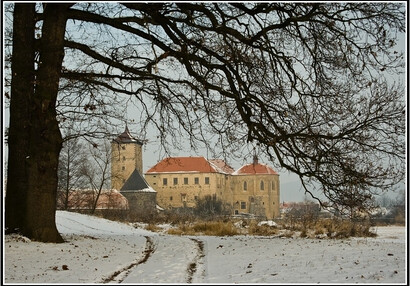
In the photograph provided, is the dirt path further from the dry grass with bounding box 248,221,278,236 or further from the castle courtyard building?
the castle courtyard building

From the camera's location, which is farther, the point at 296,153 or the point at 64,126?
the point at 64,126

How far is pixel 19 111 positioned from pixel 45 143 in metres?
1.24

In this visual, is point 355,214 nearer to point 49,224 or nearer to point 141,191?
point 49,224

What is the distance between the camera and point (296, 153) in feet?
47.3

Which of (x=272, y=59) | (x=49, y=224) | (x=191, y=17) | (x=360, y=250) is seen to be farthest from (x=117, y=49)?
(x=360, y=250)

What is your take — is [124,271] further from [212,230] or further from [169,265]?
[212,230]

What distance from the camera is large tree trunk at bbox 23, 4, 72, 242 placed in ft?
42.6

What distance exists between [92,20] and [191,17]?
265 cm

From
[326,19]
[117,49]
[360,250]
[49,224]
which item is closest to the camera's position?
[360,250]

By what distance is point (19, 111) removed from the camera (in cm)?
1365

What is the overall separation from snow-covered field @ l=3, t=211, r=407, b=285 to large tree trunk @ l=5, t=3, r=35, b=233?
1.18m

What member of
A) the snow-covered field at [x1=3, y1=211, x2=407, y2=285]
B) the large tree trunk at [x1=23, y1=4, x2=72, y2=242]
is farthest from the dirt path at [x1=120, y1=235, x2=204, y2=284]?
the large tree trunk at [x1=23, y1=4, x2=72, y2=242]

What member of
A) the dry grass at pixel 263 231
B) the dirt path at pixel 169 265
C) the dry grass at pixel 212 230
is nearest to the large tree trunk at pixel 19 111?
the dirt path at pixel 169 265

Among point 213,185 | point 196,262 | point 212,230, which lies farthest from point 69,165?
point 213,185
